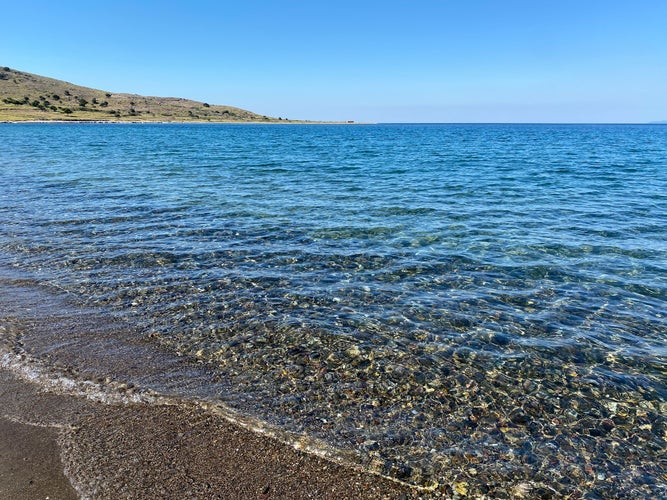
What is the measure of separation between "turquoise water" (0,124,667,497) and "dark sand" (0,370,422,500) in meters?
0.55

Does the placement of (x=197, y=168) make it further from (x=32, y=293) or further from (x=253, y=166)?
(x=32, y=293)

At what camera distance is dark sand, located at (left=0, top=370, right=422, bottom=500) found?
5148 millimetres

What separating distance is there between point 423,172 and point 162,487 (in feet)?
116

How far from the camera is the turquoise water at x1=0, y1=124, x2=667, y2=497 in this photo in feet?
20.8

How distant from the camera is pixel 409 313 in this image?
1030 cm

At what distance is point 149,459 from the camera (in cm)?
562

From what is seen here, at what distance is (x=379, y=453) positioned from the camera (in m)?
5.98

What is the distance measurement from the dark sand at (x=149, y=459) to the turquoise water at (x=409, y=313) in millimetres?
545

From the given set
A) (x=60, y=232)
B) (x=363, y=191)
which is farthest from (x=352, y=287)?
(x=363, y=191)

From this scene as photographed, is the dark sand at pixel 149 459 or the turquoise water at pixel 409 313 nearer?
the dark sand at pixel 149 459

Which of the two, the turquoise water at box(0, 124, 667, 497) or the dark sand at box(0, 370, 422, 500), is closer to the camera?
the dark sand at box(0, 370, 422, 500)

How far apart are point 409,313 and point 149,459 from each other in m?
6.39

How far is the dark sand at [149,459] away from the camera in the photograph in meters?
5.15

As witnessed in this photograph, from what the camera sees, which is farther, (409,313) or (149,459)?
(409,313)
